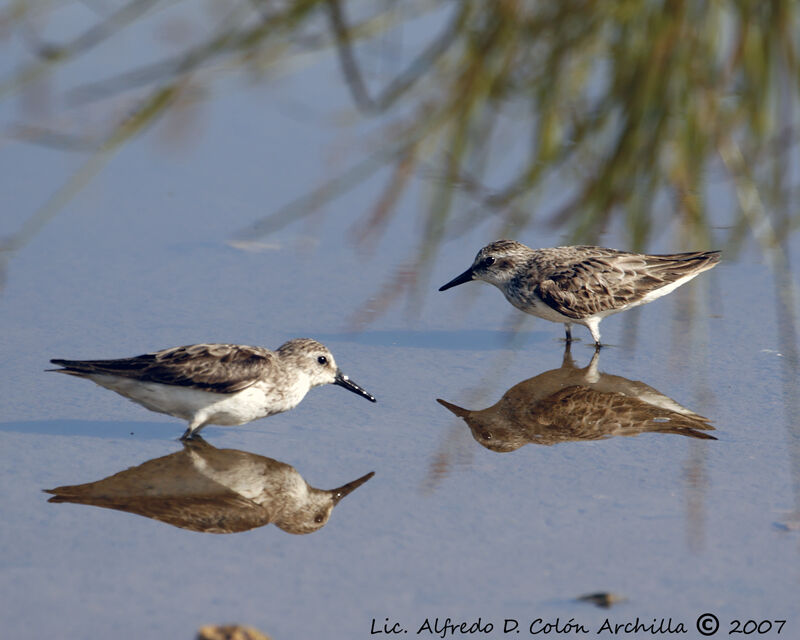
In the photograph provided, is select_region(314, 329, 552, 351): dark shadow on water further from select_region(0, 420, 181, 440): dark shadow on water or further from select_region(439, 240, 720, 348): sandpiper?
select_region(0, 420, 181, 440): dark shadow on water

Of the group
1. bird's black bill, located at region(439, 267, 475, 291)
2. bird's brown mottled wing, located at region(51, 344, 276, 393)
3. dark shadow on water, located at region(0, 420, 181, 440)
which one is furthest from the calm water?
bird's brown mottled wing, located at region(51, 344, 276, 393)

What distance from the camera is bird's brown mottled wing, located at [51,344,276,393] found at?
757 cm

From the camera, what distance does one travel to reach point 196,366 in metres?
7.76

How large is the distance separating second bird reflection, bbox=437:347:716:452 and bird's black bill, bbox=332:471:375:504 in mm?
892

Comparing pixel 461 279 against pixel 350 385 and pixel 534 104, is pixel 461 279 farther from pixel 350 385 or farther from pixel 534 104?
pixel 534 104

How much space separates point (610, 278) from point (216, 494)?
166 inches

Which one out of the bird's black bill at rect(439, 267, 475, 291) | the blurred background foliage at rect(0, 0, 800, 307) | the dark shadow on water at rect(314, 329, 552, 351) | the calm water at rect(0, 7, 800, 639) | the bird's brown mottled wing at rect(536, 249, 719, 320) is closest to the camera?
the calm water at rect(0, 7, 800, 639)

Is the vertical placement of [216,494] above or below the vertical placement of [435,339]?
below

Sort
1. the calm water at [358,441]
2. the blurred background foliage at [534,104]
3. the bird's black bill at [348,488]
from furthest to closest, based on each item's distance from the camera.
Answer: the blurred background foliage at [534,104], the bird's black bill at [348,488], the calm water at [358,441]

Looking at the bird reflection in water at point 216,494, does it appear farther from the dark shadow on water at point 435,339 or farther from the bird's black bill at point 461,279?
the bird's black bill at point 461,279

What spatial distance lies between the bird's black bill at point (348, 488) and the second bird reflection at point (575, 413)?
0.89m

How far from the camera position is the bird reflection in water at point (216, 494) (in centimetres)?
A: 635

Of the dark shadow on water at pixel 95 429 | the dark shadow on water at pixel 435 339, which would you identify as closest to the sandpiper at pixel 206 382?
the dark shadow on water at pixel 95 429

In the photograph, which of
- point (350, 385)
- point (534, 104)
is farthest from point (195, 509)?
point (534, 104)
